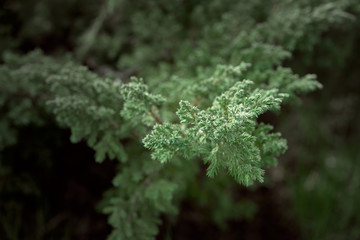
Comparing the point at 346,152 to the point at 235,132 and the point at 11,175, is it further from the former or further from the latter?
the point at 11,175

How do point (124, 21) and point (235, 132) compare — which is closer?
point (235, 132)

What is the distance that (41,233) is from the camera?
7.51ft

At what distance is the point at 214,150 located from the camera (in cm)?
111

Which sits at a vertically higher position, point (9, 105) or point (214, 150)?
point (9, 105)

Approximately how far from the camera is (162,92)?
1.79 metres

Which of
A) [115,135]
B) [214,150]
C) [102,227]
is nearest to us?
[214,150]

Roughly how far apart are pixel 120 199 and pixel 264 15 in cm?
161

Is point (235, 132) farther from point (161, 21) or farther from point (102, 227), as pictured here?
point (102, 227)

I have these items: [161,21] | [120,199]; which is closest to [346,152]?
[161,21]

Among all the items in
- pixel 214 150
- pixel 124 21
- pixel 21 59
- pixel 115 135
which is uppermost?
pixel 124 21

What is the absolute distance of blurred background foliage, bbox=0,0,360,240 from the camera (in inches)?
87.1

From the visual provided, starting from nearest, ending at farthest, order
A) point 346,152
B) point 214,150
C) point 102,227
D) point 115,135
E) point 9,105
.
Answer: point 214,150, point 115,135, point 9,105, point 102,227, point 346,152

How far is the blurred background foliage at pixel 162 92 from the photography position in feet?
7.26

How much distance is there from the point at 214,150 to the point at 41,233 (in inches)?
68.9
